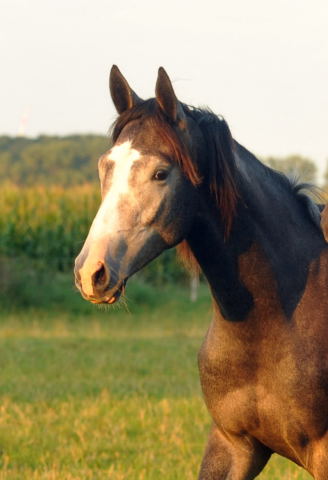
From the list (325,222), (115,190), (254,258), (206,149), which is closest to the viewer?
(115,190)

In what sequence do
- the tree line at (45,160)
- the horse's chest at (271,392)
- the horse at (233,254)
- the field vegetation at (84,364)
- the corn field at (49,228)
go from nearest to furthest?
1. the horse at (233,254)
2. the horse's chest at (271,392)
3. the field vegetation at (84,364)
4. the corn field at (49,228)
5. the tree line at (45,160)

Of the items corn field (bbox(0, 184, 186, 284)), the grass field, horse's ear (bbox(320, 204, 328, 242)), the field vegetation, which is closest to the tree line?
corn field (bbox(0, 184, 186, 284))

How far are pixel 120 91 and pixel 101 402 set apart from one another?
19.3ft

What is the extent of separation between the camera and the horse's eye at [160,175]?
14.7 ft

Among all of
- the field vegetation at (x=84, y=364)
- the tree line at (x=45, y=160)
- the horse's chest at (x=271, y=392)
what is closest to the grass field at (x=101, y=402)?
the field vegetation at (x=84, y=364)

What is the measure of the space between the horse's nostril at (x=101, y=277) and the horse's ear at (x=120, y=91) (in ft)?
2.84

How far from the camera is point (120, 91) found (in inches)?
190

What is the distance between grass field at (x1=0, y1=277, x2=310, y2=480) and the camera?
25.3 ft

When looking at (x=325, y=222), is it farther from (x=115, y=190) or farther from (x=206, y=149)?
(x=115, y=190)

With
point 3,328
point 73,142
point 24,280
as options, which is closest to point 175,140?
point 3,328

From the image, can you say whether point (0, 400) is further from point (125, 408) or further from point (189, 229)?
point (189, 229)

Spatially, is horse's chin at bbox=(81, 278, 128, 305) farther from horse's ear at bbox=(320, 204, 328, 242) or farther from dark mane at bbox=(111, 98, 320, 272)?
horse's ear at bbox=(320, 204, 328, 242)

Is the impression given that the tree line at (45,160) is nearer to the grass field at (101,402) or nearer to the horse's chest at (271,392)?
the grass field at (101,402)

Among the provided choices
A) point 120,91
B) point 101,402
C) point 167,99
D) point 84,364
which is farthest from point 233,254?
point 84,364
